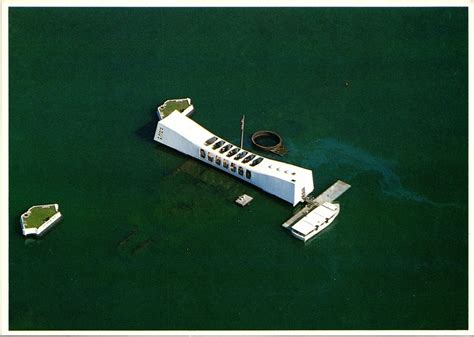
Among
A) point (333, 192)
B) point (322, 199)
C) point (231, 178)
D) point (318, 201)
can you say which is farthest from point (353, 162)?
point (231, 178)

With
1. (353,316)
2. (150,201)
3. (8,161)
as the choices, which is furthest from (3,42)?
(353,316)

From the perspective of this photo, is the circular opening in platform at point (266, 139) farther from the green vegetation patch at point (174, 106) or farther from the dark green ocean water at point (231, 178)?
the green vegetation patch at point (174, 106)

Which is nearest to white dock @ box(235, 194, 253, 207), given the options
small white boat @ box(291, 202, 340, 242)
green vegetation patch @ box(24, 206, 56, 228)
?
small white boat @ box(291, 202, 340, 242)

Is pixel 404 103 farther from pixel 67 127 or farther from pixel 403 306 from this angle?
pixel 67 127

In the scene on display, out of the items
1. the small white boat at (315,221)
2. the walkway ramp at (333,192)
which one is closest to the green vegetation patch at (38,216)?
the small white boat at (315,221)

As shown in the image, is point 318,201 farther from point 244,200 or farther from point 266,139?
point 266,139

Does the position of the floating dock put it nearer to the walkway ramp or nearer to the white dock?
the walkway ramp
